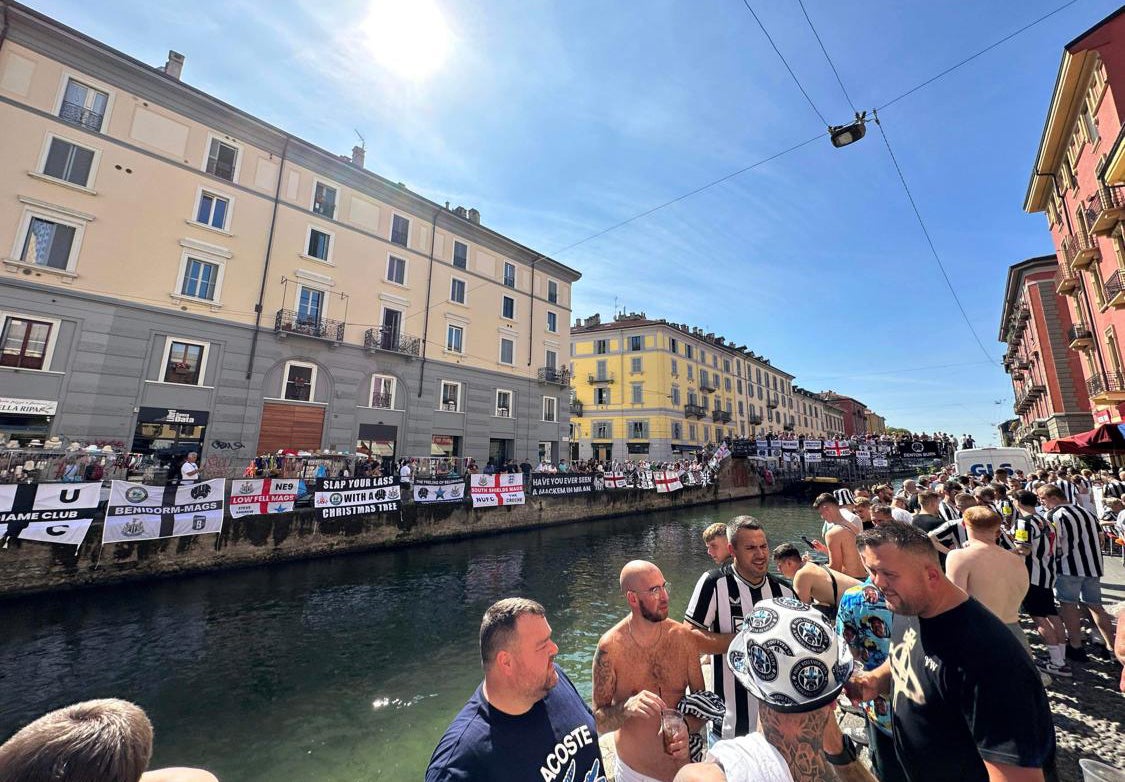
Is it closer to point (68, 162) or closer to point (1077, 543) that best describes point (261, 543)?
point (68, 162)

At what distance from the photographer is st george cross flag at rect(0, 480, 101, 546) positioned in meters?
9.95

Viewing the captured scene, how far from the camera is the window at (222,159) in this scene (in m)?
19.9

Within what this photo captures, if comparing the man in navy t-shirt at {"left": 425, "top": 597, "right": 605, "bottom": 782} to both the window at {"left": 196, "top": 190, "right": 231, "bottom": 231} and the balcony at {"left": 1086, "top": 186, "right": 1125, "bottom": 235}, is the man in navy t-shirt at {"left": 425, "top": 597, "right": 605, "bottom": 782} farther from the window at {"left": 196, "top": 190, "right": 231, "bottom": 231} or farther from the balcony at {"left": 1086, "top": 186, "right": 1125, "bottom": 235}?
the window at {"left": 196, "top": 190, "right": 231, "bottom": 231}

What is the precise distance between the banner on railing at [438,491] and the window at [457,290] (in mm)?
13042

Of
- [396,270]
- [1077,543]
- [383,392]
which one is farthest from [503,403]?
[1077,543]

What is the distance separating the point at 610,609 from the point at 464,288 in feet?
73.4

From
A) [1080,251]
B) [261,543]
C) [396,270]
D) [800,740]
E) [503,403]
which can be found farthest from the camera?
[503,403]

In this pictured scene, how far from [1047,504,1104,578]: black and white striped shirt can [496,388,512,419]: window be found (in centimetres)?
2509

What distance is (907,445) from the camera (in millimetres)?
37625

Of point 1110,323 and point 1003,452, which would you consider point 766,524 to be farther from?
point 1110,323

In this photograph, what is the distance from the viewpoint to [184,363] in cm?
1825

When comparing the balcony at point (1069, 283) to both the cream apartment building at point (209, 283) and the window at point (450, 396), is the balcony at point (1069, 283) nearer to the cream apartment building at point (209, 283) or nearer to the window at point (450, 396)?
the cream apartment building at point (209, 283)

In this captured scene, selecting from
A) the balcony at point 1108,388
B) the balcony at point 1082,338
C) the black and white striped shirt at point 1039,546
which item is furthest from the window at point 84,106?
the balcony at point 1082,338

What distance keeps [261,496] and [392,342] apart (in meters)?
12.0
